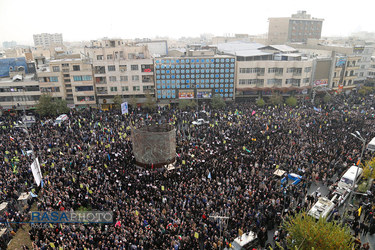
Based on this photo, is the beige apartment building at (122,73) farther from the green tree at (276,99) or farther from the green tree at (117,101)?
the green tree at (276,99)

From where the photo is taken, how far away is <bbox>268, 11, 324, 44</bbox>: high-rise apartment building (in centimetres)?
9269

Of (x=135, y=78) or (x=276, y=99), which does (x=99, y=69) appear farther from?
(x=276, y=99)

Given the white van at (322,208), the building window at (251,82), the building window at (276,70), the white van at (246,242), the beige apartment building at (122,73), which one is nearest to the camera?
the white van at (246,242)

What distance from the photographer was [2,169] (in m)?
26.3

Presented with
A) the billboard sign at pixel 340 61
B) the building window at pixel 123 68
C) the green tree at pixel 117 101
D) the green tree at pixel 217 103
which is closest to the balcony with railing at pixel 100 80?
the building window at pixel 123 68

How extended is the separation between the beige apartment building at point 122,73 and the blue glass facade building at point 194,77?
2.50 m

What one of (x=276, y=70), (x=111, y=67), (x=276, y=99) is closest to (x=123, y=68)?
(x=111, y=67)

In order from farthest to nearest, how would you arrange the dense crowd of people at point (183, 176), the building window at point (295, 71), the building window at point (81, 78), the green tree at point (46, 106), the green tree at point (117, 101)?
the building window at point (295, 71) → the building window at point (81, 78) → the green tree at point (117, 101) → the green tree at point (46, 106) → the dense crowd of people at point (183, 176)

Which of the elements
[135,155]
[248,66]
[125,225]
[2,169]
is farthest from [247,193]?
[248,66]

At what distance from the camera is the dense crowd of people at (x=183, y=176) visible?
18.3 m

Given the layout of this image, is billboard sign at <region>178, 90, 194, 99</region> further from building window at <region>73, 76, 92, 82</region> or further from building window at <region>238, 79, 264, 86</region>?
building window at <region>73, 76, 92, 82</region>

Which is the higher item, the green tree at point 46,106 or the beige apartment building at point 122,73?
the beige apartment building at point 122,73

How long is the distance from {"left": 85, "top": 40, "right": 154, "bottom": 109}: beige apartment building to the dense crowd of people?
12564 mm

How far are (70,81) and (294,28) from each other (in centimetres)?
7798
